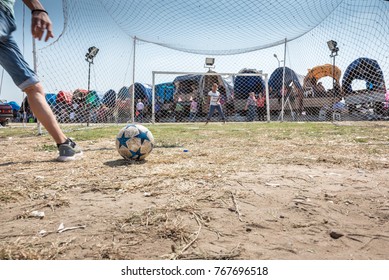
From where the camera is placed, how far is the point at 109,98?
12742mm

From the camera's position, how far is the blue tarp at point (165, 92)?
18500 mm

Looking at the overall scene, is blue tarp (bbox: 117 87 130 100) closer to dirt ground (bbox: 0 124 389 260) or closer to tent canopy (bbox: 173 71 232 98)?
tent canopy (bbox: 173 71 232 98)

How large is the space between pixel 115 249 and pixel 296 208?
3.54 feet

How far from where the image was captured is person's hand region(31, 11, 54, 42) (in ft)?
8.40

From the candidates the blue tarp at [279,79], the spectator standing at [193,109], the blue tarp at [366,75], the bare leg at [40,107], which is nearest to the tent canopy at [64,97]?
the bare leg at [40,107]

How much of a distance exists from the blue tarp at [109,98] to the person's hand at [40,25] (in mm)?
10030

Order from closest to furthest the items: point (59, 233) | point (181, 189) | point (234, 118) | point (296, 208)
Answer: point (59, 233) → point (296, 208) → point (181, 189) → point (234, 118)

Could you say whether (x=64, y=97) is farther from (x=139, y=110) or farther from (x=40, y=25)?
(x=139, y=110)

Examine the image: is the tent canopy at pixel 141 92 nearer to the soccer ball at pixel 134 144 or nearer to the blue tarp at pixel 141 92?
the blue tarp at pixel 141 92

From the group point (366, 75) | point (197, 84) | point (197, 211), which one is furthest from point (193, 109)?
point (197, 211)

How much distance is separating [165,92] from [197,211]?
17407 mm

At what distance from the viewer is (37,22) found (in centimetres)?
257

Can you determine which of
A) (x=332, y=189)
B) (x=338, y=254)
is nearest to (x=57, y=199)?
(x=338, y=254)
